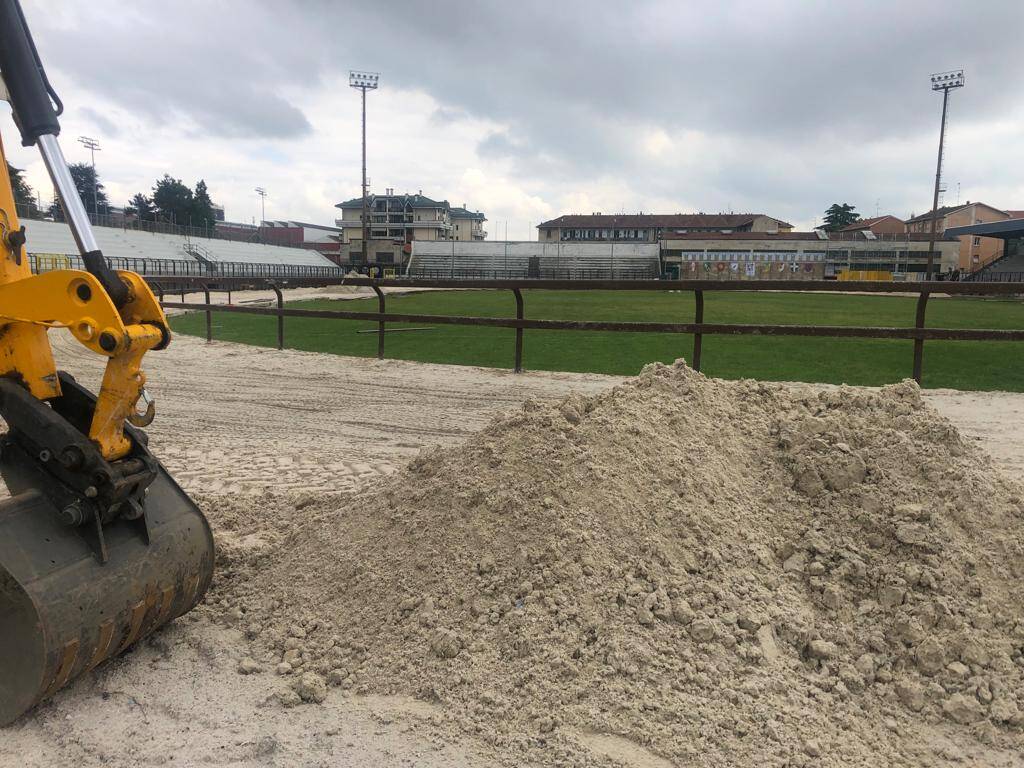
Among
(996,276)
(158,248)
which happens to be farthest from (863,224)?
(158,248)

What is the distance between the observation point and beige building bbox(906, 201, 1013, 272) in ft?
229

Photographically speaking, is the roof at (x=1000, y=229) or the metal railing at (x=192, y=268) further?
the roof at (x=1000, y=229)

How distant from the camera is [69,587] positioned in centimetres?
221

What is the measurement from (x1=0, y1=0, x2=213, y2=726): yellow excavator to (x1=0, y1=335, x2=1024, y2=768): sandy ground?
0.17m

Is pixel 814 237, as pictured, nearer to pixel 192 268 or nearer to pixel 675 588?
pixel 192 268

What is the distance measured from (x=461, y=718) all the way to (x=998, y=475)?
2738 millimetres

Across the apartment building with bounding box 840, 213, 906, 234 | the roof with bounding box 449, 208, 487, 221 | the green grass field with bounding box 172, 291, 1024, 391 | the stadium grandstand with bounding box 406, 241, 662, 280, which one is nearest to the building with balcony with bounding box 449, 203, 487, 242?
the roof with bounding box 449, 208, 487, 221

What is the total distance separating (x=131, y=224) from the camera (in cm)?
5678

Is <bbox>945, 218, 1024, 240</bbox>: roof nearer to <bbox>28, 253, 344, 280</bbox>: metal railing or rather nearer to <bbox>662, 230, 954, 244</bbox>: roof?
<bbox>662, 230, 954, 244</bbox>: roof

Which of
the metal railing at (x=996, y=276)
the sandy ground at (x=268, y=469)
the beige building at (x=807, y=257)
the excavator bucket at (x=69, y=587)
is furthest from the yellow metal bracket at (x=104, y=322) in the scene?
the beige building at (x=807, y=257)

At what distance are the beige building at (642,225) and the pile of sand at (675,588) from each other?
92.2m

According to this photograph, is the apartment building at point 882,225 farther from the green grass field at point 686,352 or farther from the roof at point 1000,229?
the green grass field at point 686,352

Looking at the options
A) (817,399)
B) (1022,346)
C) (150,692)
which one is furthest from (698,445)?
(1022,346)

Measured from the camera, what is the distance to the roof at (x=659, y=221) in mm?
98312
